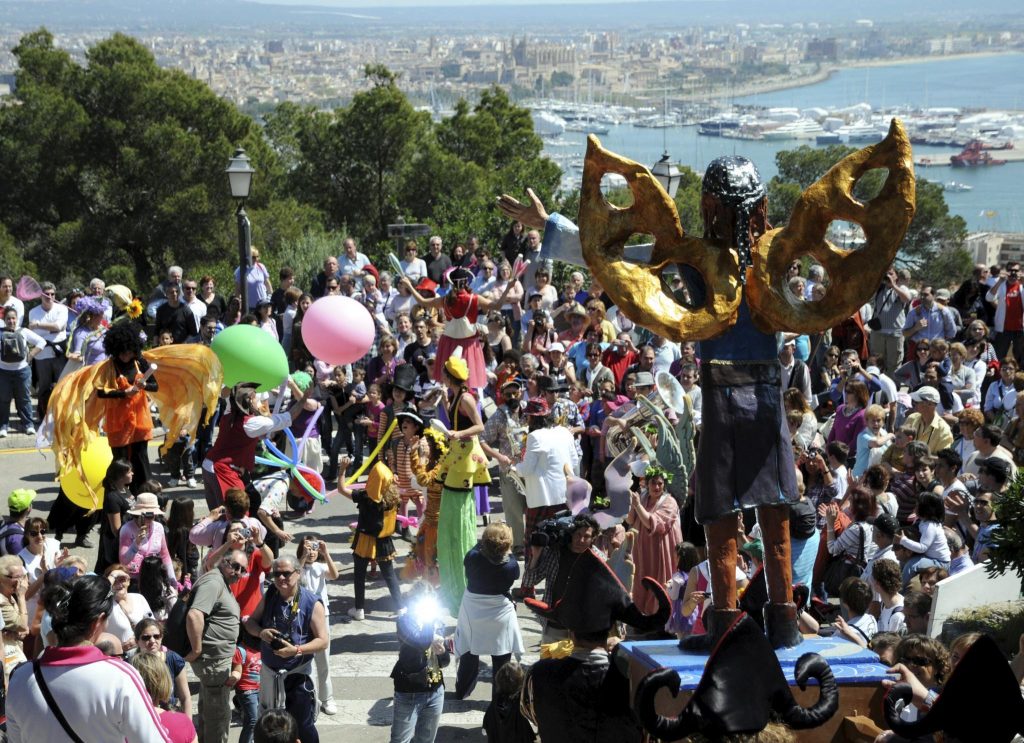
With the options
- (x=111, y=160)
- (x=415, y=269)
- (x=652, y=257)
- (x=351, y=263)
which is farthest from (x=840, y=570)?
(x=111, y=160)

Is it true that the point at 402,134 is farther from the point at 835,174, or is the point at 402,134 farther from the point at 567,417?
the point at 835,174

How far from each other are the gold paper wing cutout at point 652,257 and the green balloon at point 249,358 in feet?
21.5

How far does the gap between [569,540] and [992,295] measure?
10.6 metres

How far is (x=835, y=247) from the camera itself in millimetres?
6008

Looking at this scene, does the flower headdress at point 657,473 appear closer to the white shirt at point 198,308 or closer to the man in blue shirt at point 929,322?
the man in blue shirt at point 929,322

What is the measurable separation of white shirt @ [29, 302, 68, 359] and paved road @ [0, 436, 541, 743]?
2.05 metres

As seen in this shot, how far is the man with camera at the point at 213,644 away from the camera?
825cm

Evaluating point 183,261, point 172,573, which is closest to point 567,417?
point 172,573

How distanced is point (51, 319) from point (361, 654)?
7.02m

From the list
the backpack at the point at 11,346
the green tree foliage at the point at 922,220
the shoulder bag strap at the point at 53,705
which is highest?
the shoulder bag strap at the point at 53,705

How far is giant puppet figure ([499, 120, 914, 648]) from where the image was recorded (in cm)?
587

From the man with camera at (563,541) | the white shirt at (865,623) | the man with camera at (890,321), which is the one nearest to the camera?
the man with camera at (563,541)

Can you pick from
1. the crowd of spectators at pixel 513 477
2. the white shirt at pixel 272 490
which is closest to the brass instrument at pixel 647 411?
the crowd of spectators at pixel 513 477

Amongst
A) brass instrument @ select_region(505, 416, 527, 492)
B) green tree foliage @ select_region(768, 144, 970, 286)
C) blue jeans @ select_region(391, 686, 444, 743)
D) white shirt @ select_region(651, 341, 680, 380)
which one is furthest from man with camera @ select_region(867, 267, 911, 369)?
green tree foliage @ select_region(768, 144, 970, 286)
